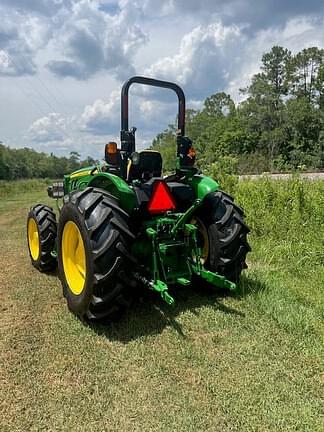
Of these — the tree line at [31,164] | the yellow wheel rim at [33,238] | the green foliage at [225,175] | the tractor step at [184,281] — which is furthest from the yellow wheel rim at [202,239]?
the tree line at [31,164]

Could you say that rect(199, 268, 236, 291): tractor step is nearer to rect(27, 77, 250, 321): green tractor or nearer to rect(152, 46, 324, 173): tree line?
rect(27, 77, 250, 321): green tractor

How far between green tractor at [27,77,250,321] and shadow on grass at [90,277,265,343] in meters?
0.16

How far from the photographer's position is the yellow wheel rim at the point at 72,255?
3658mm

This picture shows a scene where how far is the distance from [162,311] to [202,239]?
95 cm

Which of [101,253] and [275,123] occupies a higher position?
[275,123]

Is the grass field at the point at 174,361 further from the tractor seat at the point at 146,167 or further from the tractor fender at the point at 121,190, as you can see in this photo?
the tractor seat at the point at 146,167

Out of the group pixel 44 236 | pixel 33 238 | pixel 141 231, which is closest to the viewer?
pixel 141 231

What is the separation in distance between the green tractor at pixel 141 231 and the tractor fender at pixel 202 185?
11 millimetres

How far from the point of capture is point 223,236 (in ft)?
12.5

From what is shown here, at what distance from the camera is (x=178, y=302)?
3760 millimetres

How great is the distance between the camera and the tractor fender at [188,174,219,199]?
376cm

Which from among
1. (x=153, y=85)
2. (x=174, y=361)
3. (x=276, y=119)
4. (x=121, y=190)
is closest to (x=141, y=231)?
(x=121, y=190)

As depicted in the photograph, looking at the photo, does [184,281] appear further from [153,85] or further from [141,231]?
[153,85]

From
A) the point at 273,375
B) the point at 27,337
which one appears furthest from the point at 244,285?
the point at 27,337
